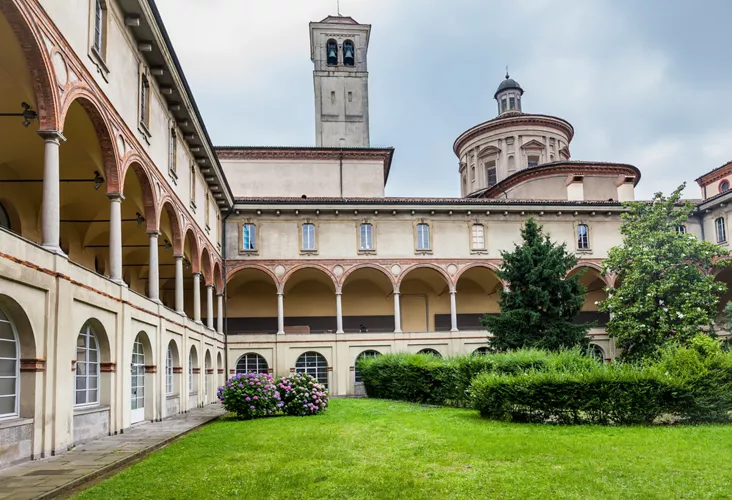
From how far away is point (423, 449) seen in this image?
36.9 ft

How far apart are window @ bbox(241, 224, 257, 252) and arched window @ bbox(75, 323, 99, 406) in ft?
64.5

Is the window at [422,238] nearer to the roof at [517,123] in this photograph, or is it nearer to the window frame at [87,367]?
the roof at [517,123]

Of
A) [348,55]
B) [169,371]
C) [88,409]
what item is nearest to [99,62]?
[88,409]

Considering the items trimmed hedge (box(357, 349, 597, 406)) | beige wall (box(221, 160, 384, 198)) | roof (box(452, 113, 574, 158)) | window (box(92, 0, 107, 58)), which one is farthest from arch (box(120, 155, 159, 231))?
roof (box(452, 113, 574, 158))

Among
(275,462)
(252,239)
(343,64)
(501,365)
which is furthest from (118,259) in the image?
(343,64)

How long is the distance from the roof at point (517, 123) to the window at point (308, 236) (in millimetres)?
20127

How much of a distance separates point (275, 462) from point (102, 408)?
5.30 m

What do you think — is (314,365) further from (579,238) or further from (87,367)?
(87,367)

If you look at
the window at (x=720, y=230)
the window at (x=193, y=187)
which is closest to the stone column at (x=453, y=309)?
the window at (x=720, y=230)

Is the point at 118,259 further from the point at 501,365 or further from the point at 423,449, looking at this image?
the point at 501,365

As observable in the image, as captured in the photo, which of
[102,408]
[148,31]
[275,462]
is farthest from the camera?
[148,31]

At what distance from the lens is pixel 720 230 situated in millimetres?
35812

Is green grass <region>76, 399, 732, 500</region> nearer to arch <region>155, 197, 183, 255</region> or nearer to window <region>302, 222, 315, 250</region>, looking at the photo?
arch <region>155, 197, 183, 255</region>

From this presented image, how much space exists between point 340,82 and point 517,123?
12.7m
